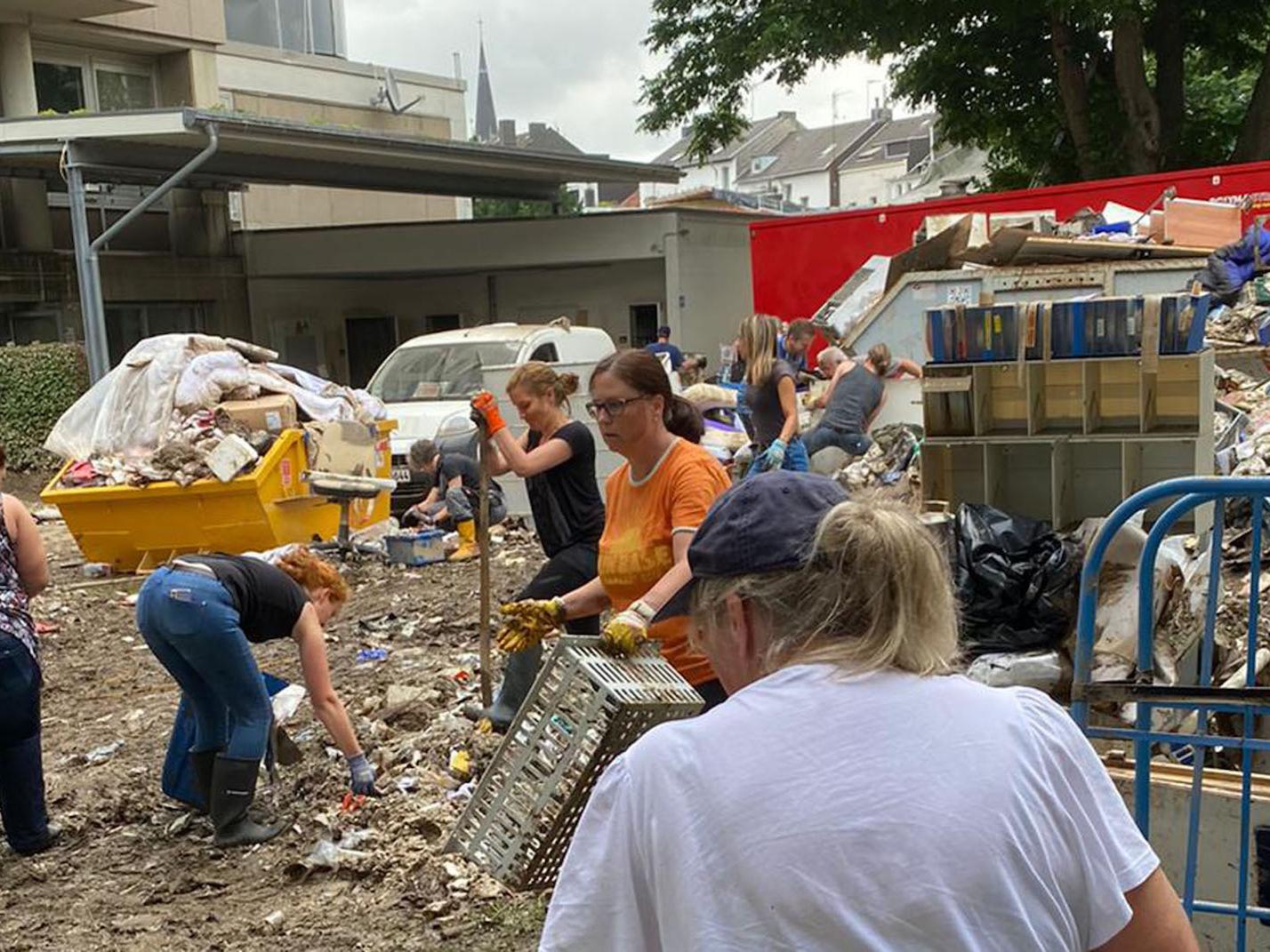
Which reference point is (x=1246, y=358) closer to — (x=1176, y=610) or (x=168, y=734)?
(x=1176, y=610)

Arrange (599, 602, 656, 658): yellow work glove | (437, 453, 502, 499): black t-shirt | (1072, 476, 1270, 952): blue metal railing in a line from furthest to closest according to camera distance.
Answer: (437, 453, 502, 499): black t-shirt
(599, 602, 656, 658): yellow work glove
(1072, 476, 1270, 952): blue metal railing

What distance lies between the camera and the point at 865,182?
2923 inches

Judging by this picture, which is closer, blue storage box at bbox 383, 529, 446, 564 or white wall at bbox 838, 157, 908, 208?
blue storage box at bbox 383, 529, 446, 564

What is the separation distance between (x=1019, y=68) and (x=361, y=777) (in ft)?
57.5

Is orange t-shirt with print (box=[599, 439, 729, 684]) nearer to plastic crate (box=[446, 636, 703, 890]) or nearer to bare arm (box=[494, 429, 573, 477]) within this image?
plastic crate (box=[446, 636, 703, 890])

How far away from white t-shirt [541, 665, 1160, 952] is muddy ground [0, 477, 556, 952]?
2.66 metres

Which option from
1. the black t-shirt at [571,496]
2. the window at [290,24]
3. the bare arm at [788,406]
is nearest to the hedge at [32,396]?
the window at [290,24]

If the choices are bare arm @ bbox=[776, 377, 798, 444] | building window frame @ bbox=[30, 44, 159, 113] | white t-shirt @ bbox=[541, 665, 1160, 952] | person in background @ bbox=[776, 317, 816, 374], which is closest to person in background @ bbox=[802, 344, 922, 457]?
bare arm @ bbox=[776, 377, 798, 444]

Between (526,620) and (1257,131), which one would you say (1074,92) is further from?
(526,620)

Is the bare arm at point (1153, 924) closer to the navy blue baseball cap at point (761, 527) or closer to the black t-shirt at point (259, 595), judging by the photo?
the navy blue baseball cap at point (761, 527)

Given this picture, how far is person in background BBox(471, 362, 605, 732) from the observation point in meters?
5.14

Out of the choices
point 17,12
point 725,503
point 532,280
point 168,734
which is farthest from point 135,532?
point 532,280

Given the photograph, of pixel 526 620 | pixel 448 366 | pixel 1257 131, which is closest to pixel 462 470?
pixel 448 366

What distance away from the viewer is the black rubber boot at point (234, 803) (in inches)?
182
